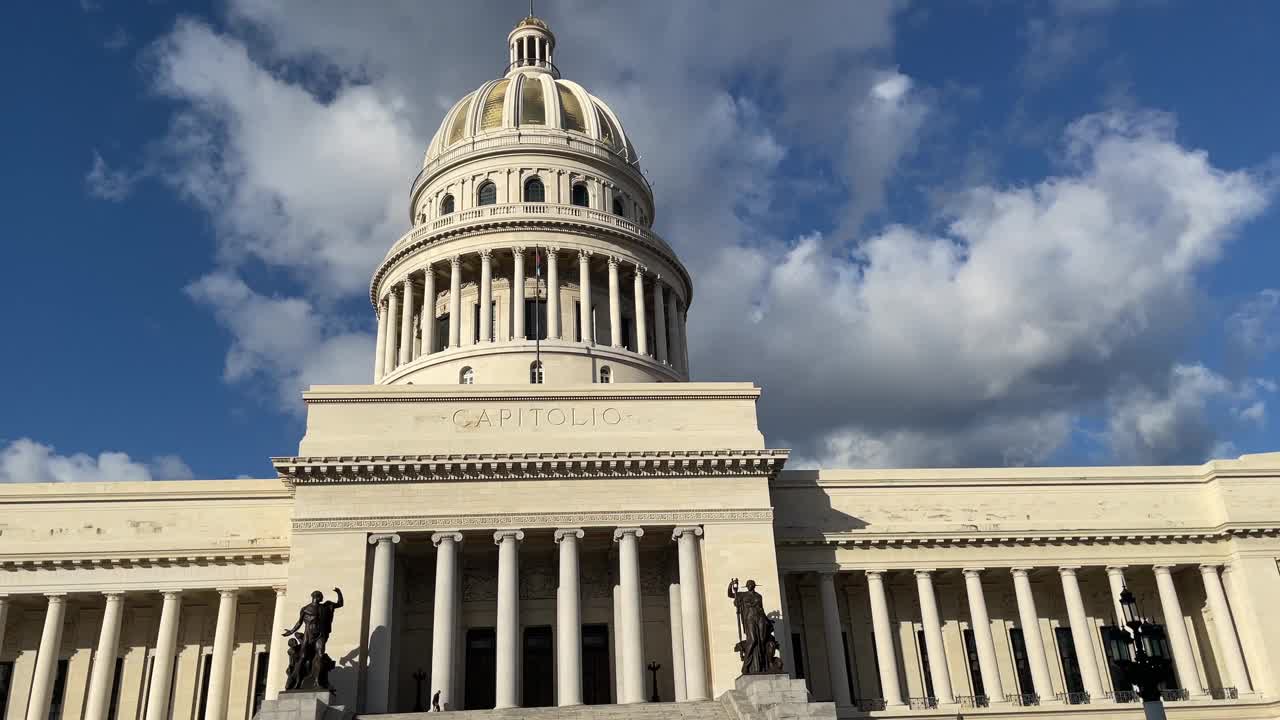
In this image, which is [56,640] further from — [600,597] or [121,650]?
[600,597]

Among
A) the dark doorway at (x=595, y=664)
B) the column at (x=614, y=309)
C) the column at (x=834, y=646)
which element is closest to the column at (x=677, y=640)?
the dark doorway at (x=595, y=664)

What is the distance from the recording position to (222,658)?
33.3 meters

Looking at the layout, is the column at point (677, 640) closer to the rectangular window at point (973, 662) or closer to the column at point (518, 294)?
the rectangular window at point (973, 662)

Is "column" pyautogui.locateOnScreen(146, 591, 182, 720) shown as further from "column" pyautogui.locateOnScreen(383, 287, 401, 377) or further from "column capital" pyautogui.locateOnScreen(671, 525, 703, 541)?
"column" pyautogui.locateOnScreen(383, 287, 401, 377)

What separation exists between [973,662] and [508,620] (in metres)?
18.7

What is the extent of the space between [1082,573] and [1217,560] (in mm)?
5162

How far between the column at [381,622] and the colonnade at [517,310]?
18.1 metres

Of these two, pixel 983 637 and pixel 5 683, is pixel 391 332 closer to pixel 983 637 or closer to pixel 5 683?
pixel 5 683

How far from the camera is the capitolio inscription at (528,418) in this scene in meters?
35.2

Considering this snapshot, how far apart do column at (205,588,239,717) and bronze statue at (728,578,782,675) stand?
16951 mm

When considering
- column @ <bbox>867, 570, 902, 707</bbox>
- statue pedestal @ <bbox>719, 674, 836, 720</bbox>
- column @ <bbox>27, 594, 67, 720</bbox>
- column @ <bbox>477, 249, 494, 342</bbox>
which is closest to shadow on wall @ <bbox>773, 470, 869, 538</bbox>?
column @ <bbox>867, 570, 902, 707</bbox>

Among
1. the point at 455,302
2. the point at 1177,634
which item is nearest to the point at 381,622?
the point at 455,302

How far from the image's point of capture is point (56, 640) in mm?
32812

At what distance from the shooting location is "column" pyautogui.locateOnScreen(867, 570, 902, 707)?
1395 inches
